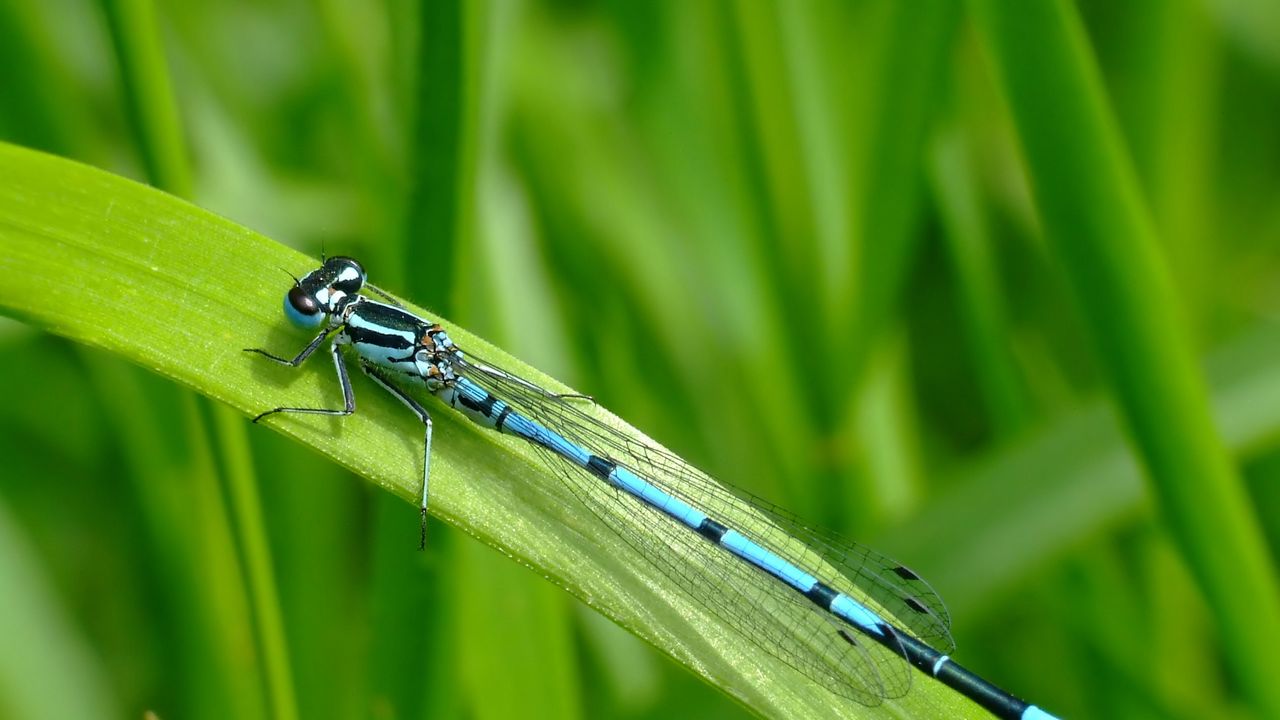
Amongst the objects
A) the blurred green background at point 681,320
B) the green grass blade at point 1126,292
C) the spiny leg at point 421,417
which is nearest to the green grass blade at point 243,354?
the spiny leg at point 421,417

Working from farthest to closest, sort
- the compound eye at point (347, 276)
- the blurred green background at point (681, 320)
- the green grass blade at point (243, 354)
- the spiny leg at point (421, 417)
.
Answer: the compound eye at point (347, 276) < the blurred green background at point (681, 320) < the spiny leg at point (421, 417) < the green grass blade at point (243, 354)

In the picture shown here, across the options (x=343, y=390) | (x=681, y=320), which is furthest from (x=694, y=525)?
(x=681, y=320)

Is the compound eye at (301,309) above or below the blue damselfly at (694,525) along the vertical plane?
below

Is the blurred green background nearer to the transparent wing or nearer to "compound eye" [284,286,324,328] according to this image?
"compound eye" [284,286,324,328]

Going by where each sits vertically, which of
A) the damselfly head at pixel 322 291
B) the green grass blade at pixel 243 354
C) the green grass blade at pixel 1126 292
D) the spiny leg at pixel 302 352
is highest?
the green grass blade at pixel 1126 292

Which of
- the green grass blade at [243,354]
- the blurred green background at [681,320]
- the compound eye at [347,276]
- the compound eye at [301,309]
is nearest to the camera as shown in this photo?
the green grass blade at [243,354]

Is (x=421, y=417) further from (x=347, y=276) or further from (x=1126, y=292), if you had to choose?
(x=1126, y=292)

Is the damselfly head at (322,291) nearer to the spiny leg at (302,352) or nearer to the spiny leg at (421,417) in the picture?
the spiny leg at (302,352)
